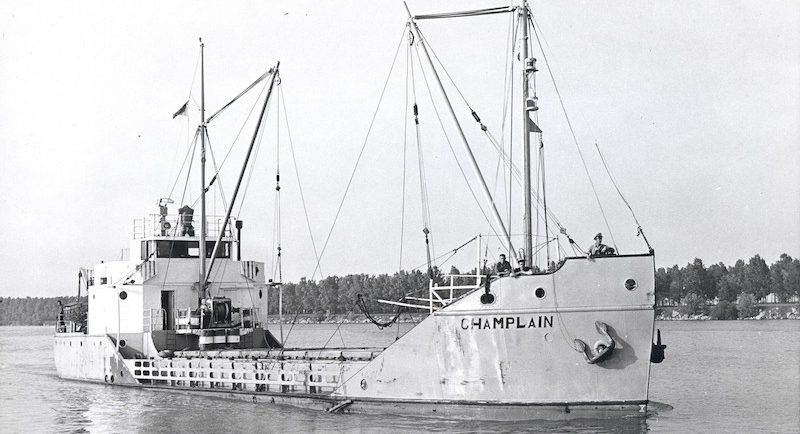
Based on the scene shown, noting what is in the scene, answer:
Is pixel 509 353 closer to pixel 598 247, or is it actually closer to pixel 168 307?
pixel 598 247

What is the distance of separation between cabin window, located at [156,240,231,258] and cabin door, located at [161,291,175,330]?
1424 mm

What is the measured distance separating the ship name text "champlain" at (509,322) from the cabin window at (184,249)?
14364mm

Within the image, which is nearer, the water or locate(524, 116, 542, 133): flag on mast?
the water

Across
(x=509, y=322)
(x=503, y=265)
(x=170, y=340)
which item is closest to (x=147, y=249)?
(x=170, y=340)

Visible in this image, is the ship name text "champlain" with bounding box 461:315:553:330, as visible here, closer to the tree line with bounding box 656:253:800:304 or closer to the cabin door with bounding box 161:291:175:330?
the cabin door with bounding box 161:291:175:330

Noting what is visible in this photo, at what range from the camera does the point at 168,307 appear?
3044cm

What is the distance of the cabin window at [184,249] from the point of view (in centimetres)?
3066

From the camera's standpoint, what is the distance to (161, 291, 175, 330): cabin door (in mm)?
30250

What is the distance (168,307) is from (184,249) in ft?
7.40

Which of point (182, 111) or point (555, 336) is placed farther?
point (182, 111)

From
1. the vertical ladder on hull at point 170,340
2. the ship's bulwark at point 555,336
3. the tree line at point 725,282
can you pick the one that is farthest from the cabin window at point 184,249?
the tree line at point 725,282

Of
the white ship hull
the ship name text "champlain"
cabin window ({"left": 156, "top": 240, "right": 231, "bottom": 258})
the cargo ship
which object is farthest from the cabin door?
the ship name text "champlain"

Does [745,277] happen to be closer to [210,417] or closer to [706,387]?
[706,387]

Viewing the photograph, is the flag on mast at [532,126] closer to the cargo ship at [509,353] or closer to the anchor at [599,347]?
the cargo ship at [509,353]
